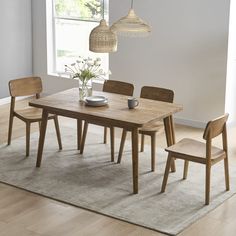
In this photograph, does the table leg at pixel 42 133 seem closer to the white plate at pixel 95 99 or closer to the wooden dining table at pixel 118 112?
the wooden dining table at pixel 118 112

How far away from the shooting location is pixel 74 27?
894 centimetres

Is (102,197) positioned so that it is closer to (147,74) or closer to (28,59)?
(147,74)

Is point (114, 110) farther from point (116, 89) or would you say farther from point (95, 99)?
point (116, 89)

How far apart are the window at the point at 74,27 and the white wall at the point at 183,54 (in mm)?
389

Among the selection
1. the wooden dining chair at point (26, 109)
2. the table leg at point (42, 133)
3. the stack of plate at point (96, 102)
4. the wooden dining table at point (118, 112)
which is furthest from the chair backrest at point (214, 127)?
the wooden dining chair at point (26, 109)

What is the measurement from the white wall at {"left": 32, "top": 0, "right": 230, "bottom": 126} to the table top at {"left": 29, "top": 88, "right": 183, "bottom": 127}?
148cm

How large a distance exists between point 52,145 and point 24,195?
138 centimetres

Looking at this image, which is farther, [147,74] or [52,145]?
[147,74]

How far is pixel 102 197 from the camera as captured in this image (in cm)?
577

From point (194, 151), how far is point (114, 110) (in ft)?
2.97

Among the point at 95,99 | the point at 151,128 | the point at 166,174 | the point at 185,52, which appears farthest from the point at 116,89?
the point at 166,174

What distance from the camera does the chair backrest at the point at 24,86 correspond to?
7.12m

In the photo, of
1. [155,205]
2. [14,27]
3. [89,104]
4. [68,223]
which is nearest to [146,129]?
[89,104]

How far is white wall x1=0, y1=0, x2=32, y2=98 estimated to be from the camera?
8.76 m
